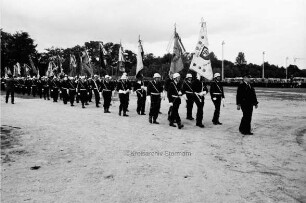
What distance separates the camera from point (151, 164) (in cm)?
654

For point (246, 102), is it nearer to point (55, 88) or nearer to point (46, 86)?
point (55, 88)

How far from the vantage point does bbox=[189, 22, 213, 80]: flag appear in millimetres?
12586

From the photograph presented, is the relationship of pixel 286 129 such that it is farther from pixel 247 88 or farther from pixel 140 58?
pixel 140 58

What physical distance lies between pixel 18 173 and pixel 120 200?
8.54 ft

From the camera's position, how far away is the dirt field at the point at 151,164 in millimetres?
4906

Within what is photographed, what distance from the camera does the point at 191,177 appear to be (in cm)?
566

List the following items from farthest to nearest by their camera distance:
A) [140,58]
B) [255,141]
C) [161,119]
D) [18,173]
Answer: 1. [140,58]
2. [161,119]
3. [255,141]
4. [18,173]

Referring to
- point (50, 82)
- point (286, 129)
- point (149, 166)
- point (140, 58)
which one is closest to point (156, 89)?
point (140, 58)

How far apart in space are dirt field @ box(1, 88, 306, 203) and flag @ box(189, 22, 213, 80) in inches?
97.8

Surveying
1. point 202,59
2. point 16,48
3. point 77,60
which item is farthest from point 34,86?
point 77,60

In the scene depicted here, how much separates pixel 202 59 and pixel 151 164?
7062 mm

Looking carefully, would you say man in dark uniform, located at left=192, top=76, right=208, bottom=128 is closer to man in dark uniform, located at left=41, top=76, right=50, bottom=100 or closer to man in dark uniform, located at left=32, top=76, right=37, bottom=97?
man in dark uniform, located at left=41, top=76, right=50, bottom=100

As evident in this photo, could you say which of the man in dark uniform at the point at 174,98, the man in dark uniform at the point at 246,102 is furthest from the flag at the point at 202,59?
the man in dark uniform at the point at 246,102

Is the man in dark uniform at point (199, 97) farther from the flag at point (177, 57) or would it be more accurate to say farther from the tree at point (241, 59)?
the tree at point (241, 59)
